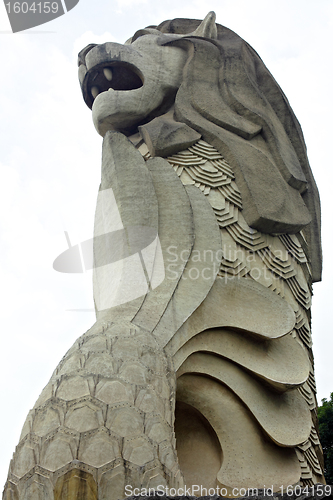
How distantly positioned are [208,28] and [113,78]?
4.38ft

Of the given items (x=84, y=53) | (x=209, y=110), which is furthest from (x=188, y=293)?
(x=84, y=53)

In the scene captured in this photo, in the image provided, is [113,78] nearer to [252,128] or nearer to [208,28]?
[208,28]

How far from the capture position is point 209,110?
6.18 metres

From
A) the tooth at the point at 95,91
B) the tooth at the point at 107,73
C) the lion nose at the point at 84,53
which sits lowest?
the tooth at the point at 107,73

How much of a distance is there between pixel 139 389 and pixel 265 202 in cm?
256

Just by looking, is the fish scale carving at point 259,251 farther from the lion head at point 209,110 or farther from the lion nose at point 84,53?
the lion nose at point 84,53

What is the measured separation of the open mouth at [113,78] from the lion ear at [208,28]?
3.34 ft

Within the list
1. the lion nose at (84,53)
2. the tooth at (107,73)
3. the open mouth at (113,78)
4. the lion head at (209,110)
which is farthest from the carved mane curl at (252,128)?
the lion nose at (84,53)

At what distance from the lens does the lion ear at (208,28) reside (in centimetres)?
689

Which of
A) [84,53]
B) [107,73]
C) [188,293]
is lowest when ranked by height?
[188,293]

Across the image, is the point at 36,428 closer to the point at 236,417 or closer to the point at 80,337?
the point at 80,337

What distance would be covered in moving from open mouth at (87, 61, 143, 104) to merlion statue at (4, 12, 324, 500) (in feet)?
0.06

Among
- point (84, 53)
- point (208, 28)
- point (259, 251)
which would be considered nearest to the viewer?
point (259, 251)

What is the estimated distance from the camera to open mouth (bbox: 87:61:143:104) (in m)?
6.30
